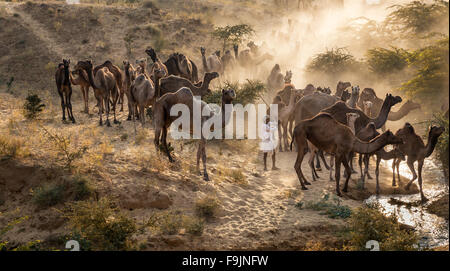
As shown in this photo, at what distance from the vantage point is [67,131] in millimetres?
12750

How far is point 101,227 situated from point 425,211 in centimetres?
801

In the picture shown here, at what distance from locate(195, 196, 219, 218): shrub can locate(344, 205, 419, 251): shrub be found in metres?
2.95

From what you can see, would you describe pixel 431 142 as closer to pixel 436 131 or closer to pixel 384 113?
pixel 436 131

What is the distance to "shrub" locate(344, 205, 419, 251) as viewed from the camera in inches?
274

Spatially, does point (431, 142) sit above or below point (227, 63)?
below

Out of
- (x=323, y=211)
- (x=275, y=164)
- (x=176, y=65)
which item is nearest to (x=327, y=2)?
(x=176, y=65)

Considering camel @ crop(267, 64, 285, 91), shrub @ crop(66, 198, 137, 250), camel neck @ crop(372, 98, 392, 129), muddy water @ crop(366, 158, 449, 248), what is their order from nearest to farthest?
shrub @ crop(66, 198, 137, 250) < muddy water @ crop(366, 158, 449, 248) < camel neck @ crop(372, 98, 392, 129) < camel @ crop(267, 64, 285, 91)

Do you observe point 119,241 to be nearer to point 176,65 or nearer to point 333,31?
point 176,65

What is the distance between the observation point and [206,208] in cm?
869

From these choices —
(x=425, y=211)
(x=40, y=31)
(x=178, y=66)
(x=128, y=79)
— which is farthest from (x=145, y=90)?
(x=40, y=31)

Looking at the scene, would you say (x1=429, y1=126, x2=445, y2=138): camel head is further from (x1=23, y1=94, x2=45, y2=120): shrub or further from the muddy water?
(x1=23, y1=94, x2=45, y2=120): shrub

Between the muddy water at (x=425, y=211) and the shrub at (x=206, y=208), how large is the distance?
3772mm

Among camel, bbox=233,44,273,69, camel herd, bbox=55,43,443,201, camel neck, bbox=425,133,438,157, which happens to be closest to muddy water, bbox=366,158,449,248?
camel herd, bbox=55,43,443,201

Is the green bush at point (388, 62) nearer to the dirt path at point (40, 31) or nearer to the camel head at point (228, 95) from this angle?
the camel head at point (228, 95)
